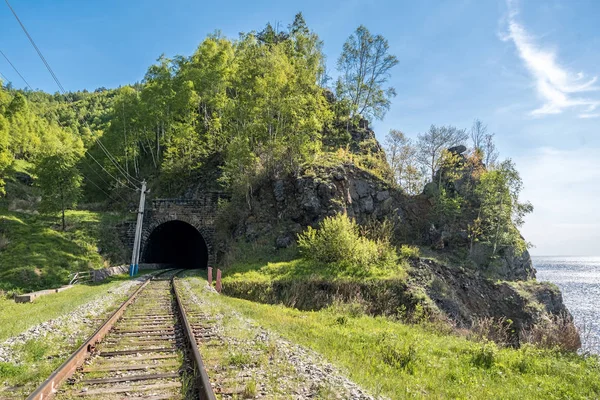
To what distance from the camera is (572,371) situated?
8.34m

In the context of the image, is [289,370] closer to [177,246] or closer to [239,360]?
[239,360]

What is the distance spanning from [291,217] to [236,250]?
16.6 ft

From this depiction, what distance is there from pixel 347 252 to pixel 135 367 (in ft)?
54.3

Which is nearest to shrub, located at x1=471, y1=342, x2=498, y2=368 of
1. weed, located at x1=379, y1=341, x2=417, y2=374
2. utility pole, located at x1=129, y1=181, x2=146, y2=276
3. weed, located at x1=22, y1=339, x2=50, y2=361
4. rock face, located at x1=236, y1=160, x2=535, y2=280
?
weed, located at x1=379, y1=341, x2=417, y2=374

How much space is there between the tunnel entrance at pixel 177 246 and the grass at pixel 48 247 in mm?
4768

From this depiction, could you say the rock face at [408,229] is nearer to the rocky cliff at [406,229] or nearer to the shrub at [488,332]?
the rocky cliff at [406,229]

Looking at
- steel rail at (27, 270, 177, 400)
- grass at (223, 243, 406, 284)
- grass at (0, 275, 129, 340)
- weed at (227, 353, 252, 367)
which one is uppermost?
grass at (223, 243, 406, 284)

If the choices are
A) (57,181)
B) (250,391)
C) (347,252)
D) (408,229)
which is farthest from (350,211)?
(57,181)

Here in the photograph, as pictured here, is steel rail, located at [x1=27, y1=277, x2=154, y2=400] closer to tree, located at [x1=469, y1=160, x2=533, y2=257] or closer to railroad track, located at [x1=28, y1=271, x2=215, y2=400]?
railroad track, located at [x1=28, y1=271, x2=215, y2=400]

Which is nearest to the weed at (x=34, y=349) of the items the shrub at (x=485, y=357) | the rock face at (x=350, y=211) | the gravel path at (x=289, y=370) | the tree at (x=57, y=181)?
the gravel path at (x=289, y=370)

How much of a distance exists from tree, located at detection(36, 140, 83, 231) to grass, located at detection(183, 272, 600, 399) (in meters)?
28.4

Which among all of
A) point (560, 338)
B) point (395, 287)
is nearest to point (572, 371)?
point (560, 338)

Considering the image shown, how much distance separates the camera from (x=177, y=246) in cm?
5034

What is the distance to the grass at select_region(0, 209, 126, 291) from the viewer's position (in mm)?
23422
